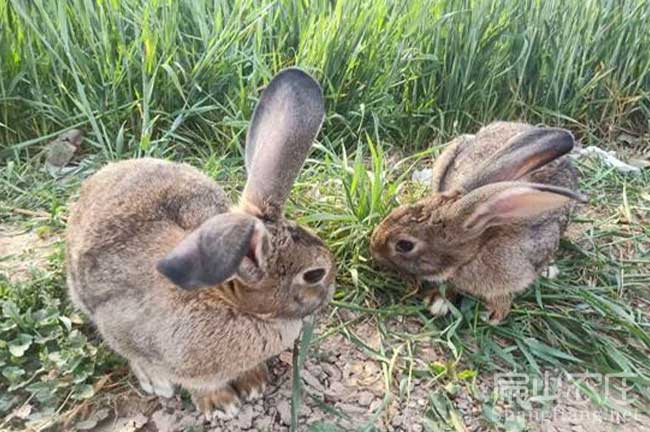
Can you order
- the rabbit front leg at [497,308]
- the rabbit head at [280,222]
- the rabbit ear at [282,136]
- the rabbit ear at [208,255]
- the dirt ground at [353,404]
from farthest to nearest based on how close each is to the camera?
the rabbit front leg at [497,308] → the dirt ground at [353,404] → the rabbit ear at [282,136] → the rabbit head at [280,222] → the rabbit ear at [208,255]

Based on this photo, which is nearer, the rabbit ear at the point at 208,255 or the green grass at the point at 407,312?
the rabbit ear at the point at 208,255

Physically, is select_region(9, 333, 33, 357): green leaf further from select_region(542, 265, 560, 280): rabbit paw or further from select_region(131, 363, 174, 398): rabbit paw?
select_region(542, 265, 560, 280): rabbit paw

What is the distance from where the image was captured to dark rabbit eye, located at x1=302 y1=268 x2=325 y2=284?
304cm

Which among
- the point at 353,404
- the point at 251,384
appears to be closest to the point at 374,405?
the point at 353,404

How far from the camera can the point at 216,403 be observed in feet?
10.4

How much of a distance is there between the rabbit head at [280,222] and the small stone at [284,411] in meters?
0.45

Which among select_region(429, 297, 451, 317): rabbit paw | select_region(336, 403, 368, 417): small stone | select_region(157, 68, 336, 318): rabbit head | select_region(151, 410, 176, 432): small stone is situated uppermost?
select_region(157, 68, 336, 318): rabbit head

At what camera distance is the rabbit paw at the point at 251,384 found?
3.25 metres

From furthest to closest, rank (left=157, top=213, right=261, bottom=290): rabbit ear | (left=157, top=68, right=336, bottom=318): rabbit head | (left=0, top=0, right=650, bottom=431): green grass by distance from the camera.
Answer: (left=0, top=0, right=650, bottom=431): green grass, (left=157, top=68, right=336, bottom=318): rabbit head, (left=157, top=213, right=261, bottom=290): rabbit ear

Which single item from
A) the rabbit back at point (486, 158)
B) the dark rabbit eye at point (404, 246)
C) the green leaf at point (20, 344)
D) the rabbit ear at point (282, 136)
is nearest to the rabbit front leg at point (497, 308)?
the dark rabbit eye at point (404, 246)

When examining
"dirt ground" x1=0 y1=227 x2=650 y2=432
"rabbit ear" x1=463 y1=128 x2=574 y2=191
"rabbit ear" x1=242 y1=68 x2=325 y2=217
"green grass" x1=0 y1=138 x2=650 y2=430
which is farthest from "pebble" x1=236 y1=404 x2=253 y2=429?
"rabbit ear" x1=463 y1=128 x2=574 y2=191

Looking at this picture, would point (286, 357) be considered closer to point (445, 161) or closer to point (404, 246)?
point (404, 246)

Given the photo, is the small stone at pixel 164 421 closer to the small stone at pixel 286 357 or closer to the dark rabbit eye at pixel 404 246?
the small stone at pixel 286 357

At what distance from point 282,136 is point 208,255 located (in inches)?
33.6
